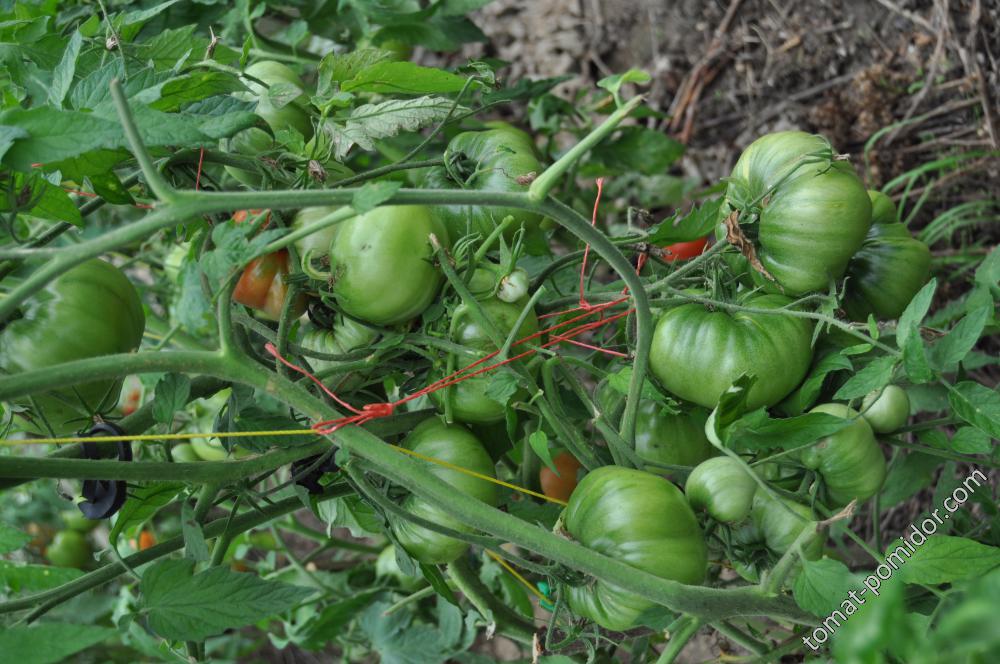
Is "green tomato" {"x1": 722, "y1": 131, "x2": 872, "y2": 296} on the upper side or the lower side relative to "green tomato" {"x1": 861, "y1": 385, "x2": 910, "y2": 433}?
upper

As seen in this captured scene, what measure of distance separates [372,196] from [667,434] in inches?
21.3

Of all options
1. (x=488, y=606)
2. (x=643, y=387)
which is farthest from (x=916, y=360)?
(x=488, y=606)

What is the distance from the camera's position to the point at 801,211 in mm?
→ 942

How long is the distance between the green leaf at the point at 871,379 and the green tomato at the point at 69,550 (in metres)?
1.91

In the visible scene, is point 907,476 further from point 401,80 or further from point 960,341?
point 401,80

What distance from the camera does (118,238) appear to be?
0.61m

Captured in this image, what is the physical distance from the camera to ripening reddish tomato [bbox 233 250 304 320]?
3.21 feet

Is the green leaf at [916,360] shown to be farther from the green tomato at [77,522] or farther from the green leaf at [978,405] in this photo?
the green tomato at [77,522]

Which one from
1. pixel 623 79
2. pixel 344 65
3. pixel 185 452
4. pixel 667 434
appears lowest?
pixel 185 452

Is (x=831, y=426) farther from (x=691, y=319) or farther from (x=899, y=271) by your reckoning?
(x=899, y=271)

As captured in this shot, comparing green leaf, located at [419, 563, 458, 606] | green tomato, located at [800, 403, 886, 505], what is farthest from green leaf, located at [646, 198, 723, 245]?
green leaf, located at [419, 563, 458, 606]

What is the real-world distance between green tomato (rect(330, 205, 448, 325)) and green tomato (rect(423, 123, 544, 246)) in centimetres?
13

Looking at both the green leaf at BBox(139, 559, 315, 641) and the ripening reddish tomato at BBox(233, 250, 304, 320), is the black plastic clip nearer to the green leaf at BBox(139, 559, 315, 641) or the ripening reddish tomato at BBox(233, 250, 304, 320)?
the green leaf at BBox(139, 559, 315, 641)

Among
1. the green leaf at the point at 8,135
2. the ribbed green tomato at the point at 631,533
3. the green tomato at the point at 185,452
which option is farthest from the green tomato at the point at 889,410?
the green tomato at the point at 185,452
